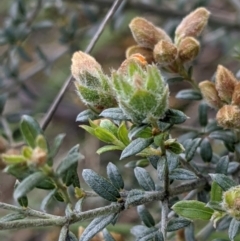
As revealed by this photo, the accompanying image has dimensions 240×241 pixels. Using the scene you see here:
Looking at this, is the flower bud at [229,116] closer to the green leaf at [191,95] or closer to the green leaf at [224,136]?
the green leaf at [224,136]

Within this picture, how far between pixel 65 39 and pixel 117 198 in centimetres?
113

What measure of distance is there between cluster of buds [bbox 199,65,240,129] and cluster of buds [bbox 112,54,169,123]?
0.20 m

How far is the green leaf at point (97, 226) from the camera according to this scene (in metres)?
0.86

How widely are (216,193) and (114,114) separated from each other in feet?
0.78

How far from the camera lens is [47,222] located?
83 centimetres

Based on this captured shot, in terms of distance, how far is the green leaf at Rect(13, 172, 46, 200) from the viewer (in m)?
0.72

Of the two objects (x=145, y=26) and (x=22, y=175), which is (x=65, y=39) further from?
(x=22, y=175)

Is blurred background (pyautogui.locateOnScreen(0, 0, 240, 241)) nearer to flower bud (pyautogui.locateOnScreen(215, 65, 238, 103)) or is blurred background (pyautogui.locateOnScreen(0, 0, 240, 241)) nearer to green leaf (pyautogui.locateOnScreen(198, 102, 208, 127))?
green leaf (pyautogui.locateOnScreen(198, 102, 208, 127))

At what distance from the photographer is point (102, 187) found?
908 mm

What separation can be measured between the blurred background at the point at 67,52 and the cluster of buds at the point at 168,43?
16 centimetres

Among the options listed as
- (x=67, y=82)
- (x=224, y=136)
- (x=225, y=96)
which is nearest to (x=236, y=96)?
(x=225, y=96)

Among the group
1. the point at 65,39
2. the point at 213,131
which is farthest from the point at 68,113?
the point at 213,131

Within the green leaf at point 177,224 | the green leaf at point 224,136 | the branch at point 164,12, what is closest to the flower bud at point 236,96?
the green leaf at point 224,136

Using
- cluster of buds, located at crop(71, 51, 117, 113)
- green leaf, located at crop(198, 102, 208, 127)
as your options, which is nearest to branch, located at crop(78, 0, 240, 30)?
green leaf, located at crop(198, 102, 208, 127)
